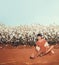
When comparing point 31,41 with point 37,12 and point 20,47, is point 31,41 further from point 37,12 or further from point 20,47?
point 37,12

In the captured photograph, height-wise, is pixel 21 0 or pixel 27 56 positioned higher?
pixel 21 0


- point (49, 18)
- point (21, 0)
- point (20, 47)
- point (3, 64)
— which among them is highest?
point (21, 0)

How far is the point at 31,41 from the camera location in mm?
2477

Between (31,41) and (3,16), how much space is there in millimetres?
464

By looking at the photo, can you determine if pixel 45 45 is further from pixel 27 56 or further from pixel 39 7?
pixel 39 7

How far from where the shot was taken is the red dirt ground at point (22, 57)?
96.2 inches

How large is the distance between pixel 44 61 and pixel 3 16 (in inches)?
29.3

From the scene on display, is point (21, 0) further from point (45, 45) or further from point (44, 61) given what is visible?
point (44, 61)

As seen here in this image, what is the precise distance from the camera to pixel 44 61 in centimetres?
245

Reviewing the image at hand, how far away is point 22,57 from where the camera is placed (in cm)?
246

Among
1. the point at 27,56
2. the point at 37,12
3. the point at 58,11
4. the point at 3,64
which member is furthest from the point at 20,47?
the point at 58,11

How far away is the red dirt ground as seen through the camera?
2443 mm

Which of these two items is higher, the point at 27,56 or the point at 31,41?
the point at 31,41

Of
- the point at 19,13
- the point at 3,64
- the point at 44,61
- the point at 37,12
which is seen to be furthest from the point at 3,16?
the point at 44,61
